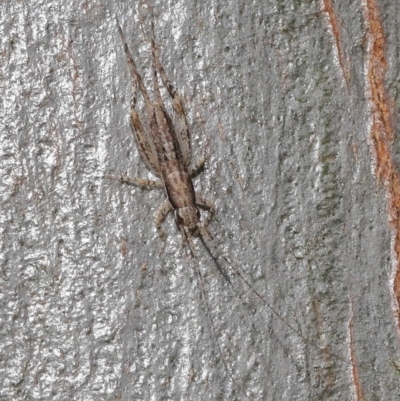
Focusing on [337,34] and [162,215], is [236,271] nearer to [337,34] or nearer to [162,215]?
[162,215]

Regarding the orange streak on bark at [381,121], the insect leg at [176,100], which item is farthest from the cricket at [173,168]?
the orange streak on bark at [381,121]

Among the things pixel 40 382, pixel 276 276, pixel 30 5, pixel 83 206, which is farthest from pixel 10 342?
pixel 30 5

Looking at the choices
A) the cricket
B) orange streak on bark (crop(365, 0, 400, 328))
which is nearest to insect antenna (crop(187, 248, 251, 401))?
the cricket

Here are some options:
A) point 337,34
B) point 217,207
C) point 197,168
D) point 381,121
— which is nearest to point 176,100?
point 197,168

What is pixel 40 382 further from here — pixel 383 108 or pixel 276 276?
pixel 383 108

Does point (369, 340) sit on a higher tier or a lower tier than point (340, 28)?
lower
